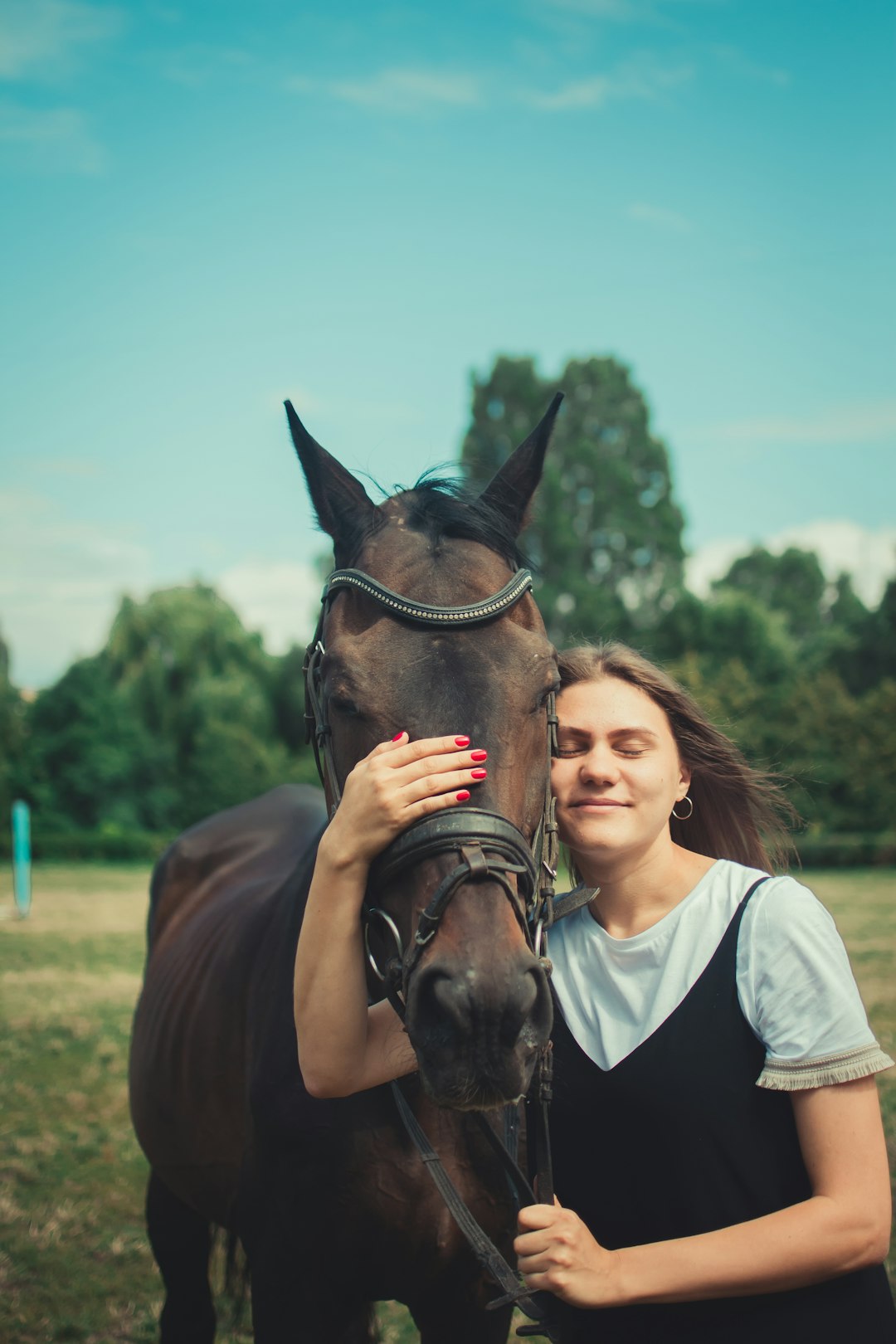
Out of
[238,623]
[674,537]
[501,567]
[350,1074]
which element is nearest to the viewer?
[350,1074]

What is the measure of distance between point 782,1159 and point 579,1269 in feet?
1.35

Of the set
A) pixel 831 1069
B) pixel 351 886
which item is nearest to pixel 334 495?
pixel 351 886

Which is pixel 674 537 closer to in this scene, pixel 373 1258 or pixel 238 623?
pixel 238 623

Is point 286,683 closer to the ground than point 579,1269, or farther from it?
farther from it

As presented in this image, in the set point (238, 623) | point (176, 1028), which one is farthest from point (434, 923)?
point (238, 623)

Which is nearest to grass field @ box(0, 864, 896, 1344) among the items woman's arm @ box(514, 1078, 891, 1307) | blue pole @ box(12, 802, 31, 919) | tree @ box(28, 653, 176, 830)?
blue pole @ box(12, 802, 31, 919)

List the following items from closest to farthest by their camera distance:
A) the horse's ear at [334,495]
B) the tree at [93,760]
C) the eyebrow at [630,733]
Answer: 1. the eyebrow at [630,733]
2. the horse's ear at [334,495]
3. the tree at [93,760]

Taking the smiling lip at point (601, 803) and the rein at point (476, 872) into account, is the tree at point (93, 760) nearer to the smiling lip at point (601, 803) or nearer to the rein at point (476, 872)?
the rein at point (476, 872)

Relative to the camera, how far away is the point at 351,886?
1.87 m

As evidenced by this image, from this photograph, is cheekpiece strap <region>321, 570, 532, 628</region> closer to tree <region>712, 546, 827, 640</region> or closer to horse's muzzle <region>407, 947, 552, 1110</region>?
horse's muzzle <region>407, 947, 552, 1110</region>

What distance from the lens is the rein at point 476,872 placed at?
70.2 inches

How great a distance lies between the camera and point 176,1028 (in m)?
3.73

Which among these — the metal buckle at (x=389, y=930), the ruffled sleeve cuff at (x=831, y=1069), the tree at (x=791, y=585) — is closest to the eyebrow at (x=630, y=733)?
the metal buckle at (x=389, y=930)

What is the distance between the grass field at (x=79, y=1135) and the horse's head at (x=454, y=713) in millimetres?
3389
